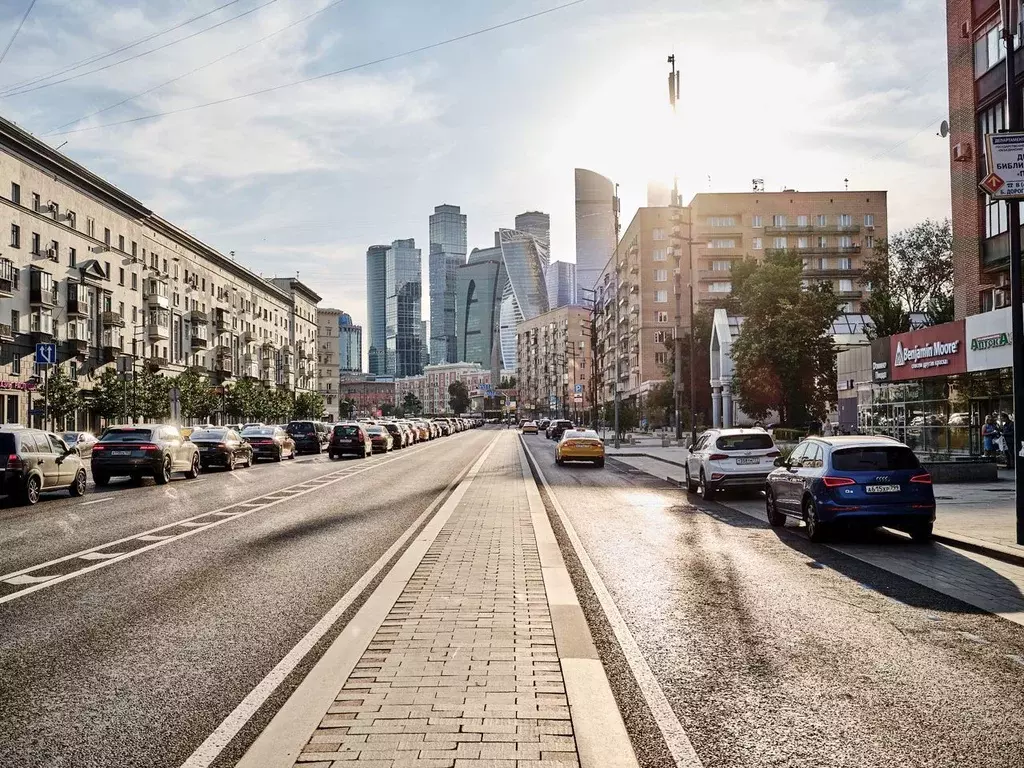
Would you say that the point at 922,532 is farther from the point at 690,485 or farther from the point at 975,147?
the point at 975,147

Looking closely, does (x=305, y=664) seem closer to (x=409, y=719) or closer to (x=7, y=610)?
(x=409, y=719)

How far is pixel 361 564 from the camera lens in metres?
10.3

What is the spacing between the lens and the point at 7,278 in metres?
48.8

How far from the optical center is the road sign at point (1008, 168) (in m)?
11.9

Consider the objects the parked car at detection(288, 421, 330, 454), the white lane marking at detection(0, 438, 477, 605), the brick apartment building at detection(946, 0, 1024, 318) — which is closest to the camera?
the white lane marking at detection(0, 438, 477, 605)

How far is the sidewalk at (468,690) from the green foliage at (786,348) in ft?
128

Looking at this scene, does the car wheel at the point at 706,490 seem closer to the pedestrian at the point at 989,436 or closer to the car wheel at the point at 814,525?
the car wheel at the point at 814,525

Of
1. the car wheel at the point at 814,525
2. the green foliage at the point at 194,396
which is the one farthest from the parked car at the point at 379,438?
the car wheel at the point at 814,525

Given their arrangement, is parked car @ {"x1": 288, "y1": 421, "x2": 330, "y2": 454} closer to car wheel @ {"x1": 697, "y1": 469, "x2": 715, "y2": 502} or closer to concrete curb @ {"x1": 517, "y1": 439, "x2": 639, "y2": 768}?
car wheel @ {"x1": 697, "y1": 469, "x2": 715, "y2": 502}

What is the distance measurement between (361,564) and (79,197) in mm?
55970

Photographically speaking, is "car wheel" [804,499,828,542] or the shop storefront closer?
"car wheel" [804,499,828,542]

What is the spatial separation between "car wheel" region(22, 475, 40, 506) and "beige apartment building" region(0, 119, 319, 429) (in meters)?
33.0

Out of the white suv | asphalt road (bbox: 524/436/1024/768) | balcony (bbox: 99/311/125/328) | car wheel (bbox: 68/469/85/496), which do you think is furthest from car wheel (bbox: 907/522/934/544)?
balcony (bbox: 99/311/125/328)

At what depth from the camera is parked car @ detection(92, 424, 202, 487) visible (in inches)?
955
